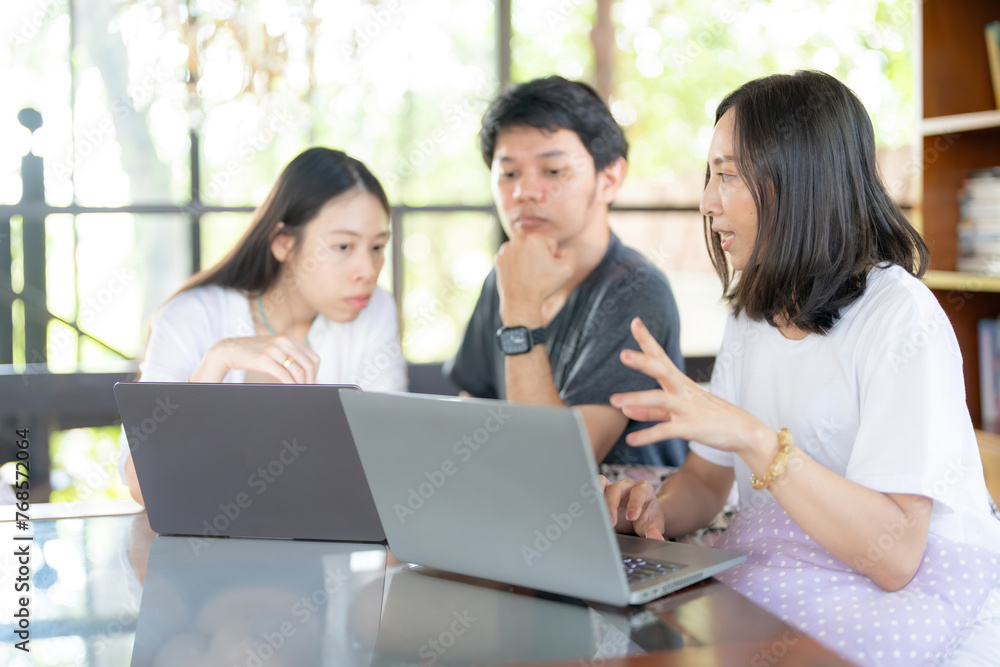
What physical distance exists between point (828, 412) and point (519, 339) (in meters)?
0.73

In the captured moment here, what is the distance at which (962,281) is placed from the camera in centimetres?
264

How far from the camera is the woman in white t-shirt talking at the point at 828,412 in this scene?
1001 millimetres

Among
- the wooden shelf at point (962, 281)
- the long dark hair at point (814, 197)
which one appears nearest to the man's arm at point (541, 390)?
the long dark hair at point (814, 197)

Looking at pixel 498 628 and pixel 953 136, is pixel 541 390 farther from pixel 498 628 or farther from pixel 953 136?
pixel 953 136

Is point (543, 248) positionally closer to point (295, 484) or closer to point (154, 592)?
point (295, 484)

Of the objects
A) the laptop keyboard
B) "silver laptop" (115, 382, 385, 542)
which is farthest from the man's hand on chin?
the laptop keyboard

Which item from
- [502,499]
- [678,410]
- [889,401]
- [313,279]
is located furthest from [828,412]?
[313,279]

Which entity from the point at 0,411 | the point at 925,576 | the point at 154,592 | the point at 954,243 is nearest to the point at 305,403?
the point at 154,592

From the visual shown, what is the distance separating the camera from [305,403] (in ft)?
3.53

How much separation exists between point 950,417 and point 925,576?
0.19 m

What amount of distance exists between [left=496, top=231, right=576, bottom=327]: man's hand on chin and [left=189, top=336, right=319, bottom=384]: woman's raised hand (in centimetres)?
50

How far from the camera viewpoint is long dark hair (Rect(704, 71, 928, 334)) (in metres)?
1.19

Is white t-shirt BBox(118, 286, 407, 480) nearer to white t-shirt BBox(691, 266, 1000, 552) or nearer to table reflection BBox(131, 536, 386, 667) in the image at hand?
table reflection BBox(131, 536, 386, 667)

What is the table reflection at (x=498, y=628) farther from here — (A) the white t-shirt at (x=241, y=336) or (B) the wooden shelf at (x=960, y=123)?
(B) the wooden shelf at (x=960, y=123)
